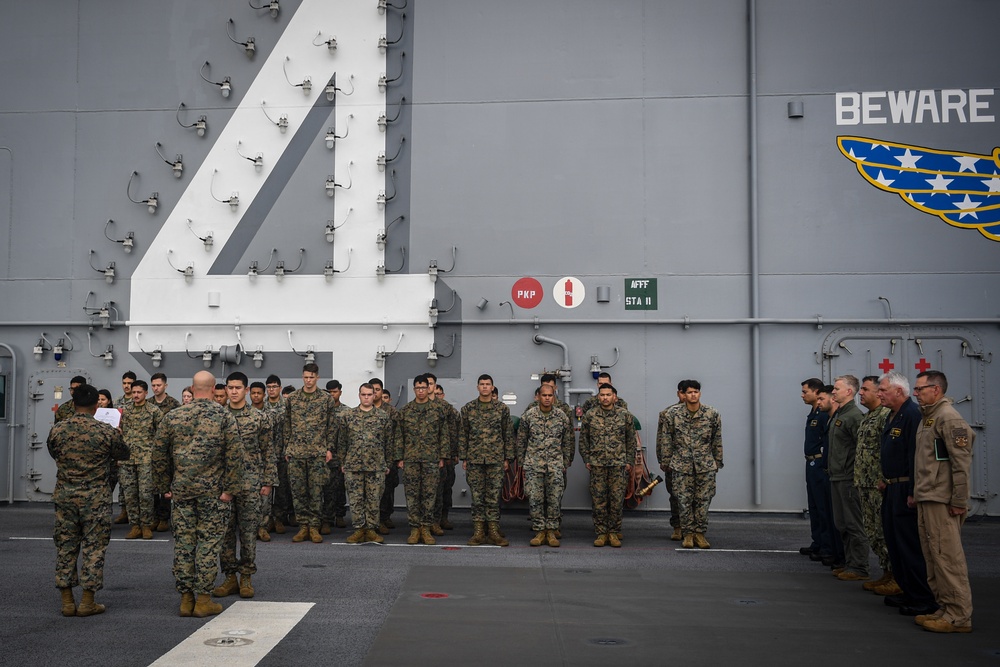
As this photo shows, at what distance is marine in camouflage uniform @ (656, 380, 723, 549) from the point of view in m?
8.59

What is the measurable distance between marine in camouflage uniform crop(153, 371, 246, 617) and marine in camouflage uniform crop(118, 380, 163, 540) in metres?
3.51

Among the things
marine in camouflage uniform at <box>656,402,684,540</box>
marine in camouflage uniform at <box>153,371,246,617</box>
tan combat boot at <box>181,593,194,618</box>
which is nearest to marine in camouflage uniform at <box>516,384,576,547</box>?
marine in camouflage uniform at <box>656,402,684,540</box>

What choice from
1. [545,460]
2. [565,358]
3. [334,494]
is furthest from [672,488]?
[334,494]

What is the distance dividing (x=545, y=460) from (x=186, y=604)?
402cm

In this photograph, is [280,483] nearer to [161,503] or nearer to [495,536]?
[161,503]

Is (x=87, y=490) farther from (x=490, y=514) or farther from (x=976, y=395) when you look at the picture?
(x=976, y=395)

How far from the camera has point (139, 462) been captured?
9.40 metres

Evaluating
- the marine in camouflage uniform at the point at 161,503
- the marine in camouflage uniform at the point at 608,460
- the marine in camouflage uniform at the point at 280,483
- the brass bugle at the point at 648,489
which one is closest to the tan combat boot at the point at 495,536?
the marine in camouflage uniform at the point at 608,460

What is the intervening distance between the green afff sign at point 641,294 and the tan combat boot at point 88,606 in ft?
23.2

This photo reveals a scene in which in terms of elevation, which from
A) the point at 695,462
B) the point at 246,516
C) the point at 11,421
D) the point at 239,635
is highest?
the point at 11,421

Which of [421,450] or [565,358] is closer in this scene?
[421,450]

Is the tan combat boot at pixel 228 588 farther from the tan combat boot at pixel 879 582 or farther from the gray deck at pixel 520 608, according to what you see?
the tan combat boot at pixel 879 582

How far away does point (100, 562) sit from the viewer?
Result: 5836mm

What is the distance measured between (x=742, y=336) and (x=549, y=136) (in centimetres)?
360
